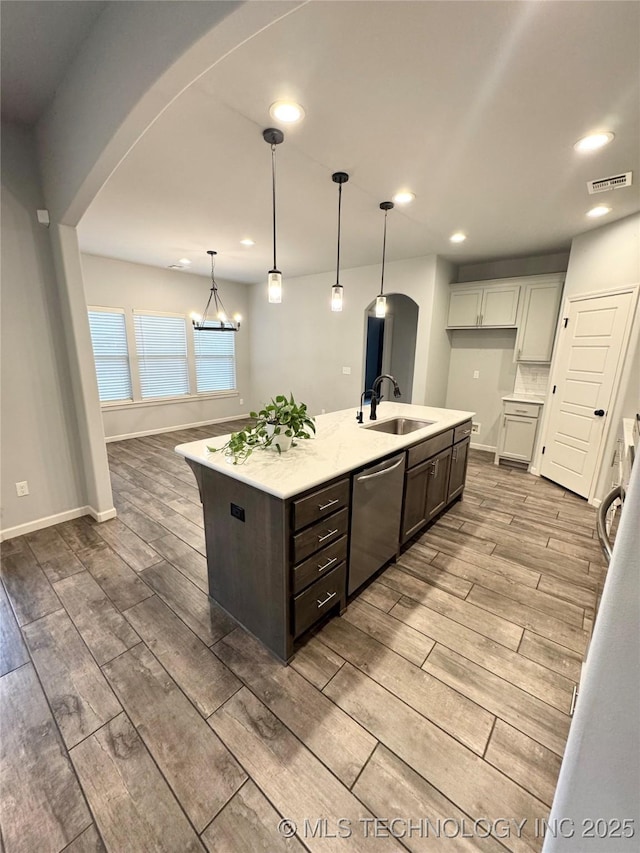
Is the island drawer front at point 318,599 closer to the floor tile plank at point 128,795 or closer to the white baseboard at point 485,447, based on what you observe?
the floor tile plank at point 128,795

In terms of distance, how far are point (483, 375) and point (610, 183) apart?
2.81 m

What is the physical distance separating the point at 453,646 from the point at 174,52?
2.81 m

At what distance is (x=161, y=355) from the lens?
5.92 metres

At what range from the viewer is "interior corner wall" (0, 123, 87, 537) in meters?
2.41

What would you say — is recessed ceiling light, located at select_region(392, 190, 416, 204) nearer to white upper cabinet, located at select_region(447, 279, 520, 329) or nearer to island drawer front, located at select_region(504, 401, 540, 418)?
white upper cabinet, located at select_region(447, 279, 520, 329)

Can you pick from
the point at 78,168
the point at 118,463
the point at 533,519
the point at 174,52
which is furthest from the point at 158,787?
the point at 118,463

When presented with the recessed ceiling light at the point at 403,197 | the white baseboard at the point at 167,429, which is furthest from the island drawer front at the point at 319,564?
the white baseboard at the point at 167,429

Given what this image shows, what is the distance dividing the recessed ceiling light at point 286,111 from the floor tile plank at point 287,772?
9.55 feet

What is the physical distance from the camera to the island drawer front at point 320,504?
4.91 feet

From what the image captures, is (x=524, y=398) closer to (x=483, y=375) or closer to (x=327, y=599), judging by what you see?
(x=483, y=375)

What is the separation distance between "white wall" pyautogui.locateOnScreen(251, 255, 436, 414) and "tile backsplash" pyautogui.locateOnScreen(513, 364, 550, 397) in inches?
51.4

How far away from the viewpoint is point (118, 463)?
4.42m

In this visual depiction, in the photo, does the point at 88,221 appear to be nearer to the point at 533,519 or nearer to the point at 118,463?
the point at 118,463

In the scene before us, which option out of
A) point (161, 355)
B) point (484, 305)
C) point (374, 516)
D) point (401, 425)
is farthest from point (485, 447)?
point (161, 355)
